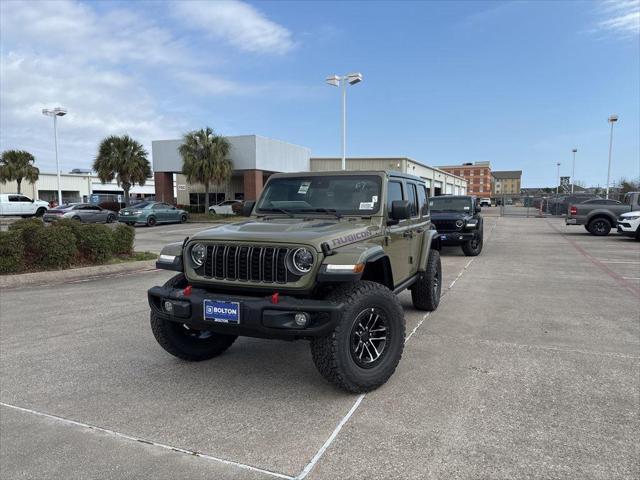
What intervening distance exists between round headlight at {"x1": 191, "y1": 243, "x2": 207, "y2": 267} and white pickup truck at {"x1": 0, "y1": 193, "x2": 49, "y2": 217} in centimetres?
3314

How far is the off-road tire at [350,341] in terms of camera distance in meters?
3.37

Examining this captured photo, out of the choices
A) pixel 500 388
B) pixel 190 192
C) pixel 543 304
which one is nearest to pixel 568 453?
pixel 500 388

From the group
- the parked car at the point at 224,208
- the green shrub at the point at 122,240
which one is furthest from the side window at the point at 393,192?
the parked car at the point at 224,208

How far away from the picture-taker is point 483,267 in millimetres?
10773

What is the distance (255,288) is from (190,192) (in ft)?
119

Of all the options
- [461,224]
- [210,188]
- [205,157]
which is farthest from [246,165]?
[461,224]

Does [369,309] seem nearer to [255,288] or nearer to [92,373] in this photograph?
[255,288]

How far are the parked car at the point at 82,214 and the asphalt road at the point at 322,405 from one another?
2110cm

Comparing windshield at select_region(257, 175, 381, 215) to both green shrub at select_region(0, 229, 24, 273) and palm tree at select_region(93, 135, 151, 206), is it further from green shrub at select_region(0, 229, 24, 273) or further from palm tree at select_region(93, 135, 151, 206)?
palm tree at select_region(93, 135, 151, 206)

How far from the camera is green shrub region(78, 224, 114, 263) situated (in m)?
10.0

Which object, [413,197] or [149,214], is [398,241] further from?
[149,214]

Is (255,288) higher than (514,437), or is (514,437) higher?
(255,288)

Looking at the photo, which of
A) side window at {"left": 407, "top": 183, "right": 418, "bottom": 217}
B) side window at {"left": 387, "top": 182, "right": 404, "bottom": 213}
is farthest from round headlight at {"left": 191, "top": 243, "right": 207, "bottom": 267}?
side window at {"left": 407, "top": 183, "right": 418, "bottom": 217}

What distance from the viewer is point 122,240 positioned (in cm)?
1109
